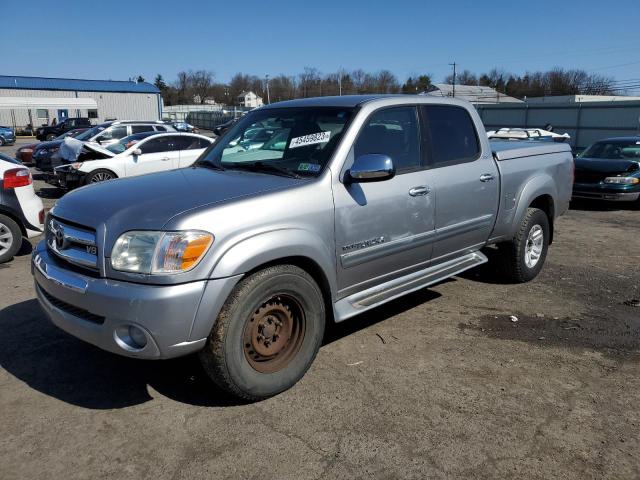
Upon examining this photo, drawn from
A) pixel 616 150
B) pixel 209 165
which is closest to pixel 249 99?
pixel 616 150

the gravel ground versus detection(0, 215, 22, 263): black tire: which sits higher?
detection(0, 215, 22, 263): black tire

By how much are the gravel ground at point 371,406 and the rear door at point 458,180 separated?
769 millimetres

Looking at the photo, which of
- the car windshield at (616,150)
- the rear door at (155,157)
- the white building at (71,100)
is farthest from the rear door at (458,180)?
the white building at (71,100)

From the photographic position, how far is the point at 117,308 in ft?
9.41

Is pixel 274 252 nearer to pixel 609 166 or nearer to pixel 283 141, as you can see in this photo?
pixel 283 141

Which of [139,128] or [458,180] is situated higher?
[139,128]

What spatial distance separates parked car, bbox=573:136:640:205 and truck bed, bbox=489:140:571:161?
5683 mm

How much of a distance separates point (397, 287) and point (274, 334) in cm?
119

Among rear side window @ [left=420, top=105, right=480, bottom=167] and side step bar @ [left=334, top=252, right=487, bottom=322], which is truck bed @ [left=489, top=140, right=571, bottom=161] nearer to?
rear side window @ [left=420, top=105, right=480, bottom=167]

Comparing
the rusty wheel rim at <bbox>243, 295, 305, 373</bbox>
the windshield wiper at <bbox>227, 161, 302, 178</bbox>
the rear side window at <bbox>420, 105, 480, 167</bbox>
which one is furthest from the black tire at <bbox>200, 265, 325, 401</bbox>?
the rear side window at <bbox>420, 105, 480, 167</bbox>

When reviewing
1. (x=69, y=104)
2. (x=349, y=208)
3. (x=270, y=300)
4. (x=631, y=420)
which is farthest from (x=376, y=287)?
(x=69, y=104)

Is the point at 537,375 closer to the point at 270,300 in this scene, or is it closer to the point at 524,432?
the point at 524,432

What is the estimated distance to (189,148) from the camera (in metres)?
12.6

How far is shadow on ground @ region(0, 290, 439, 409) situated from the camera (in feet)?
11.3
